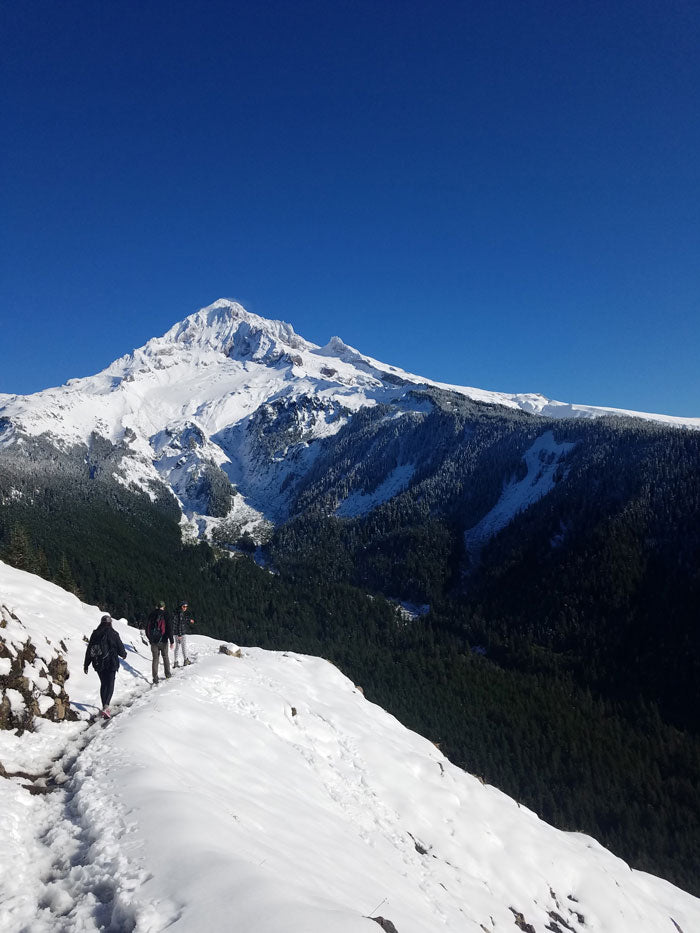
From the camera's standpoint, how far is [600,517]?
173m

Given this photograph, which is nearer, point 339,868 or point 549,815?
point 339,868

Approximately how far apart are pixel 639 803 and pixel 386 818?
3536 inches

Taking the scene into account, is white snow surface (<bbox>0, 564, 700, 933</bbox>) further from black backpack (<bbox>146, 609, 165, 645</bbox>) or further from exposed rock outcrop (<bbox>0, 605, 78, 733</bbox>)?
black backpack (<bbox>146, 609, 165, 645</bbox>)

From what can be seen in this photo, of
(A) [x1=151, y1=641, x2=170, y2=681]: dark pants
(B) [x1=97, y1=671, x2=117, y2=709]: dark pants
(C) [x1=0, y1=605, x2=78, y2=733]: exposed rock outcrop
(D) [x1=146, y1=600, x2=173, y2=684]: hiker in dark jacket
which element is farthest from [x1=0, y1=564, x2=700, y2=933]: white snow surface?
(D) [x1=146, y1=600, x2=173, y2=684]: hiker in dark jacket

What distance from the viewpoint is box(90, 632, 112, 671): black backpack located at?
17500mm

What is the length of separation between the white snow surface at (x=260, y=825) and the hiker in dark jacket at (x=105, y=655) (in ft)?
3.83

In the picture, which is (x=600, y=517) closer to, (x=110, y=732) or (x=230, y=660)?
(x=230, y=660)

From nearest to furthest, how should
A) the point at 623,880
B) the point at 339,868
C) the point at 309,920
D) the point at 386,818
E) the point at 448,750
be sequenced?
the point at 309,920 → the point at 339,868 → the point at 386,818 → the point at 623,880 → the point at 448,750

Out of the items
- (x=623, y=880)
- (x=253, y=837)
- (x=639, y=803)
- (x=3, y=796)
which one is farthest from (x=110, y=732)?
(x=639, y=803)

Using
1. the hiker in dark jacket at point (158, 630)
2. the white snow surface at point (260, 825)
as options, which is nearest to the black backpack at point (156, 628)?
the hiker in dark jacket at point (158, 630)

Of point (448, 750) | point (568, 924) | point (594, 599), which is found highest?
point (568, 924)

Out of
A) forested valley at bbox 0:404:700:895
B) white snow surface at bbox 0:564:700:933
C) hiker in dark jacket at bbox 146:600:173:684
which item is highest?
hiker in dark jacket at bbox 146:600:173:684

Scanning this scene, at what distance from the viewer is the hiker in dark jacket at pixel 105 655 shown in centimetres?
1752

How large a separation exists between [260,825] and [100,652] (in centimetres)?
913
